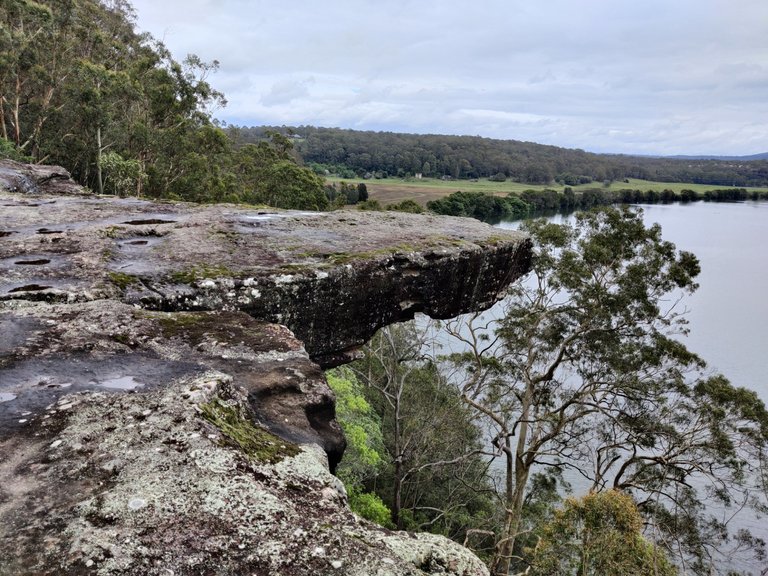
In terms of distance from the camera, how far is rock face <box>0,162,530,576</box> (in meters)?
2.66

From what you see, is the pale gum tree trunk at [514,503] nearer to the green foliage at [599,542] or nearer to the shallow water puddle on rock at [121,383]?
the green foliage at [599,542]

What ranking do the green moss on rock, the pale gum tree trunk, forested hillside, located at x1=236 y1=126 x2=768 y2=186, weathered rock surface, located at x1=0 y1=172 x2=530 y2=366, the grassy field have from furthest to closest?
forested hillside, located at x1=236 y1=126 x2=768 y2=186 < the grassy field < the pale gum tree trunk < weathered rock surface, located at x1=0 y1=172 x2=530 y2=366 < the green moss on rock

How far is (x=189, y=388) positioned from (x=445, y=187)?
7784 cm

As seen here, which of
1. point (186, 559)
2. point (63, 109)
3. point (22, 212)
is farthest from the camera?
point (63, 109)

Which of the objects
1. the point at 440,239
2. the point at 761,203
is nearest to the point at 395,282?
the point at 440,239

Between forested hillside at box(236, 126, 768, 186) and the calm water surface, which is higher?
forested hillside at box(236, 126, 768, 186)

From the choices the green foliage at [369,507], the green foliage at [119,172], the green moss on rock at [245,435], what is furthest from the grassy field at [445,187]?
the green moss on rock at [245,435]

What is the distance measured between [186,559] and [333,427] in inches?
73.7

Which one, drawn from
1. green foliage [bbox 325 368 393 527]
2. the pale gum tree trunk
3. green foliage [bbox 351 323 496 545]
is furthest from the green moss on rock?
green foliage [bbox 351 323 496 545]

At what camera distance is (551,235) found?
658 inches

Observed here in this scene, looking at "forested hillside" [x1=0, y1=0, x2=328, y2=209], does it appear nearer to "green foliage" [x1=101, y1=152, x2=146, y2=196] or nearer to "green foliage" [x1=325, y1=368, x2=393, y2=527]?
"green foliage" [x1=101, y1=152, x2=146, y2=196]

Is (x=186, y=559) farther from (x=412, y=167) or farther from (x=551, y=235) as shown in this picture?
(x=412, y=167)

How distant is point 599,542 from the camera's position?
9.85 m

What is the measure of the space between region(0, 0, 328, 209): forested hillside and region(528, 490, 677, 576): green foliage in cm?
2335
